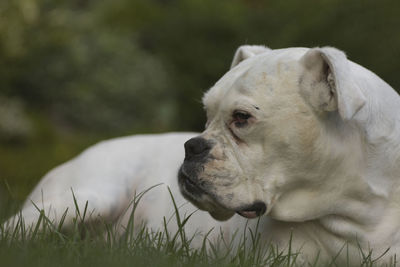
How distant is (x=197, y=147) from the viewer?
3717 millimetres

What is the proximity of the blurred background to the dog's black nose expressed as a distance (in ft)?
19.1

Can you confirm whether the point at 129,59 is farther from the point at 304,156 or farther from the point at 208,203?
the point at 304,156

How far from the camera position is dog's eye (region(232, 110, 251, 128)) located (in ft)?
11.9

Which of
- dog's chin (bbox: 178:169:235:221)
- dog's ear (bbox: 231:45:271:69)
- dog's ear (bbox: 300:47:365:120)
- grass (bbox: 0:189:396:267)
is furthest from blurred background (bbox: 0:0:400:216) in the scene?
dog's ear (bbox: 300:47:365:120)

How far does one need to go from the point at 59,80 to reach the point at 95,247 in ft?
28.2

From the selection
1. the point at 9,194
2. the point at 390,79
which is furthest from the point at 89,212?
the point at 390,79

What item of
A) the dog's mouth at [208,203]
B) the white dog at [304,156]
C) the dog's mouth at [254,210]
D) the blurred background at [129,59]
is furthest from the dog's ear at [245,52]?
the blurred background at [129,59]

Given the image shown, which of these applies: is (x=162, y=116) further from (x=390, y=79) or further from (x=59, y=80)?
(x=390, y=79)

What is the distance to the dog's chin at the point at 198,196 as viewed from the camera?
3.69 m

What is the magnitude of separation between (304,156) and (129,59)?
30.5 feet

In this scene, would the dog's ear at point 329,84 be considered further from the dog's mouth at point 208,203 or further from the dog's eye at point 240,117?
the dog's mouth at point 208,203

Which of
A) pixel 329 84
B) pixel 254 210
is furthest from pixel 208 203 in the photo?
pixel 329 84

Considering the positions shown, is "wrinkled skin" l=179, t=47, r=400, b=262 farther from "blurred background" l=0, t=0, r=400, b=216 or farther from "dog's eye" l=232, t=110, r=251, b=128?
"blurred background" l=0, t=0, r=400, b=216

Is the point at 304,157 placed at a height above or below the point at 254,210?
above
